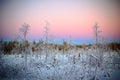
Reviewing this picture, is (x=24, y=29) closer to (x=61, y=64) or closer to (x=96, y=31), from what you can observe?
(x=61, y=64)

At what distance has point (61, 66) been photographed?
6.94 metres

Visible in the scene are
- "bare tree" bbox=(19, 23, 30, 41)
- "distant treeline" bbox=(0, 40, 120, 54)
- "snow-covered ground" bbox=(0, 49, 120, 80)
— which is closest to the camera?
"snow-covered ground" bbox=(0, 49, 120, 80)

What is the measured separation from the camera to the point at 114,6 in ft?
21.7

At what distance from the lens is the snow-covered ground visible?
21.3ft

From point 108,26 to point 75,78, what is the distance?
2.10 metres

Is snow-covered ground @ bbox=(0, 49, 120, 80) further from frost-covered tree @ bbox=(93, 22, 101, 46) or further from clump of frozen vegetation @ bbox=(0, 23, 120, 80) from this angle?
frost-covered tree @ bbox=(93, 22, 101, 46)

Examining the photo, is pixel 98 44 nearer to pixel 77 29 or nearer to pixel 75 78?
pixel 77 29

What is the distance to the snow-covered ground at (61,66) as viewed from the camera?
6496mm

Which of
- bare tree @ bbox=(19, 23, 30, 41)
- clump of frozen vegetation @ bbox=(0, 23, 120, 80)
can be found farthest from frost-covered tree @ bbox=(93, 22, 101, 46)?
bare tree @ bbox=(19, 23, 30, 41)

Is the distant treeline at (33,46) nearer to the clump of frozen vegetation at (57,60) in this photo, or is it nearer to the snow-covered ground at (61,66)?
the clump of frozen vegetation at (57,60)

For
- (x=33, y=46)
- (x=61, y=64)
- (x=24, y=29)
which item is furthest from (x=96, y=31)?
(x=33, y=46)

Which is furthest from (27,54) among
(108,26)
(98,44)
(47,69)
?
(108,26)

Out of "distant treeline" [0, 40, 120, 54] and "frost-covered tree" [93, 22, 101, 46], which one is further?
"distant treeline" [0, 40, 120, 54]

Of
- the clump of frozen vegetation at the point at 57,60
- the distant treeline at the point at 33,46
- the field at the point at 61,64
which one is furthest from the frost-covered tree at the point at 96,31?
the field at the point at 61,64
